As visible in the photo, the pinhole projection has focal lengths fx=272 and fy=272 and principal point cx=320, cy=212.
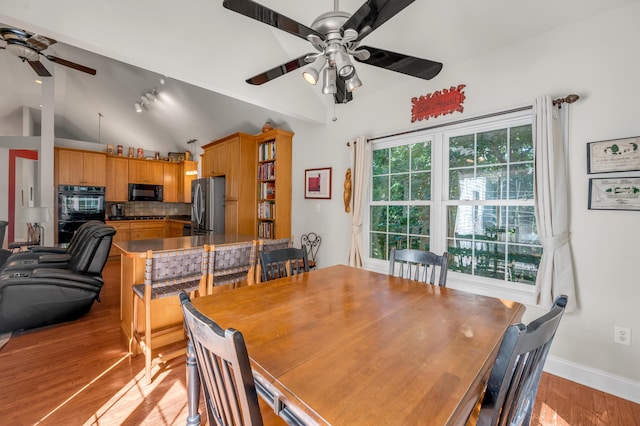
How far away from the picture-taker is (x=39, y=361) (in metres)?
2.12

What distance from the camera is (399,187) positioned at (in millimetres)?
3115

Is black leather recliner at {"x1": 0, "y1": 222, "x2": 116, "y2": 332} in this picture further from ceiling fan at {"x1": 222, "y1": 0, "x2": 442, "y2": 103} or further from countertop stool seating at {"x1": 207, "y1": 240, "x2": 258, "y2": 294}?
ceiling fan at {"x1": 222, "y1": 0, "x2": 442, "y2": 103}

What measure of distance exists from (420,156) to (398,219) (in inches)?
28.8

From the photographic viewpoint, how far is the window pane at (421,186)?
2871 mm

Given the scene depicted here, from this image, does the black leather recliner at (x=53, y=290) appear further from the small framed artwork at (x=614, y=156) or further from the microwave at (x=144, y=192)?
the small framed artwork at (x=614, y=156)

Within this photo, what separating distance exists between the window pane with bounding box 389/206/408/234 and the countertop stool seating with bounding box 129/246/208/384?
203 centimetres

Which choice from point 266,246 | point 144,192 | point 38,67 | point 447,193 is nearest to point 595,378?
point 447,193

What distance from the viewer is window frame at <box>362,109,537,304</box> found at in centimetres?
229

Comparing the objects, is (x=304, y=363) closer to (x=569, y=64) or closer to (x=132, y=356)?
(x=132, y=356)

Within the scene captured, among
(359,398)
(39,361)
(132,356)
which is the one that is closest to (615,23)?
(359,398)

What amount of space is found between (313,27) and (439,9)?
139cm

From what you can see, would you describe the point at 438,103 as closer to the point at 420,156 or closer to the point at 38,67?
the point at 420,156

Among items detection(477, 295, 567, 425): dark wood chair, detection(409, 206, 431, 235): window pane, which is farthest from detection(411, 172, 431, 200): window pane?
detection(477, 295, 567, 425): dark wood chair

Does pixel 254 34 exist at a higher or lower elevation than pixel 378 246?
higher
